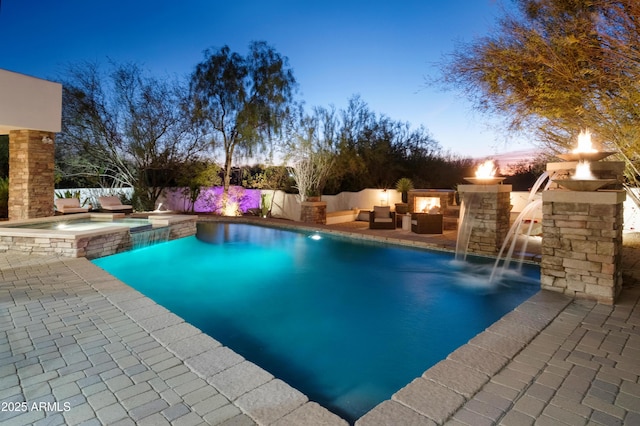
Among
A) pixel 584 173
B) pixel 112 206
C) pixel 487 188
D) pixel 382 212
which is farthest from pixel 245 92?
pixel 584 173

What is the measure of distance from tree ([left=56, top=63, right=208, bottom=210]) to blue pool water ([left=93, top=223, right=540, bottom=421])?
820 cm

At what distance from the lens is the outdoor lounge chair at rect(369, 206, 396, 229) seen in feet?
42.5

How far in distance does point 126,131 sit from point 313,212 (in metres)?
8.88

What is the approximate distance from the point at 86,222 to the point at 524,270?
35.7ft

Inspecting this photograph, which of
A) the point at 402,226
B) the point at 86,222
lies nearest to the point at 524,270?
the point at 402,226

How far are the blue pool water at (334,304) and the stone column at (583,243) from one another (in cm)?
81

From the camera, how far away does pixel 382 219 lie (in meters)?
13.0

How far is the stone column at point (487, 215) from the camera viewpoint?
845 cm

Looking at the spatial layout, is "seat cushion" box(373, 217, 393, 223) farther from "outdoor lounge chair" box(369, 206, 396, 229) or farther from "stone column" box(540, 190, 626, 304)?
"stone column" box(540, 190, 626, 304)

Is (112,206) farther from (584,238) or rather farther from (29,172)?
(584,238)

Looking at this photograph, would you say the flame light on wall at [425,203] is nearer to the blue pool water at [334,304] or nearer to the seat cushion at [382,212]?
the seat cushion at [382,212]

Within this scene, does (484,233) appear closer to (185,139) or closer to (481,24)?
(481,24)

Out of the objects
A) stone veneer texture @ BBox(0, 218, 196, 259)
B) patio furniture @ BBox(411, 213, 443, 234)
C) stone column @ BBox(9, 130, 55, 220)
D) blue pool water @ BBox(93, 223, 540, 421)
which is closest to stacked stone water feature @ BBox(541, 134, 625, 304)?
blue pool water @ BBox(93, 223, 540, 421)

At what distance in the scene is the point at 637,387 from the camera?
2773 mm
